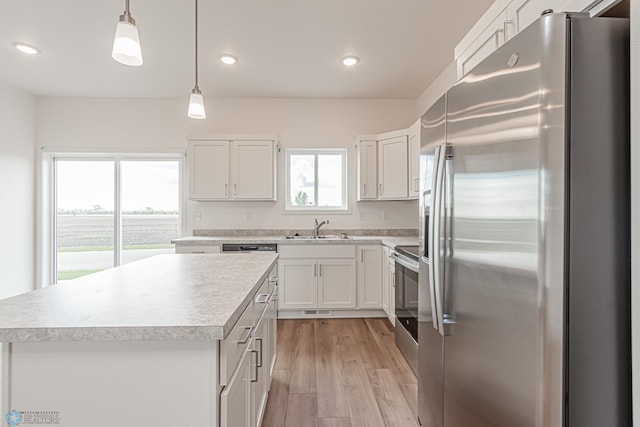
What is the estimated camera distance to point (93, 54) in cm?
304

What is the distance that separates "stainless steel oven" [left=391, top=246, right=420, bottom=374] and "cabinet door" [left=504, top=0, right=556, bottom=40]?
142 centimetres

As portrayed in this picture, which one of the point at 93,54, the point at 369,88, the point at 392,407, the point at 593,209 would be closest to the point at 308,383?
the point at 392,407

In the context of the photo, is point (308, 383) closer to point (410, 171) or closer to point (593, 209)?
point (593, 209)

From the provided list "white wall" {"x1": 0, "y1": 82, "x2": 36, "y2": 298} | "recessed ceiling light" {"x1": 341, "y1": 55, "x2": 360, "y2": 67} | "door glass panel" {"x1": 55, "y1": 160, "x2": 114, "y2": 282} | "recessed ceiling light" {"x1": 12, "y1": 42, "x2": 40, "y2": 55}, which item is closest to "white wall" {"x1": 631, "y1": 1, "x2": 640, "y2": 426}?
"recessed ceiling light" {"x1": 341, "y1": 55, "x2": 360, "y2": 67}

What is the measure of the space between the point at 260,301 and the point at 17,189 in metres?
4.04

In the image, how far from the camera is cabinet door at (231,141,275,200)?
152 inches

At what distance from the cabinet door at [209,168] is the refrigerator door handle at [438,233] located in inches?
117

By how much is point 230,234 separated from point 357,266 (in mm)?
1670

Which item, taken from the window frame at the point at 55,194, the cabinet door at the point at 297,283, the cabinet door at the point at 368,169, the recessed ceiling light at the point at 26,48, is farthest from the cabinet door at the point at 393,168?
the recessed ceiling light at the point at 26,48

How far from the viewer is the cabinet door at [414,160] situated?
3.34 metres

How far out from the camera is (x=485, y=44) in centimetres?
162

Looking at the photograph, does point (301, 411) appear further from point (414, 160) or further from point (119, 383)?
point (414, 160)

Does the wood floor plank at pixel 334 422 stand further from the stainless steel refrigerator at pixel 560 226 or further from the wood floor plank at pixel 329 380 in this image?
the stainless steel refrigerator at pixel 560 226

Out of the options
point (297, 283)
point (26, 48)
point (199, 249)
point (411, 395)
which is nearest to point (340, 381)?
point (411, 395)
